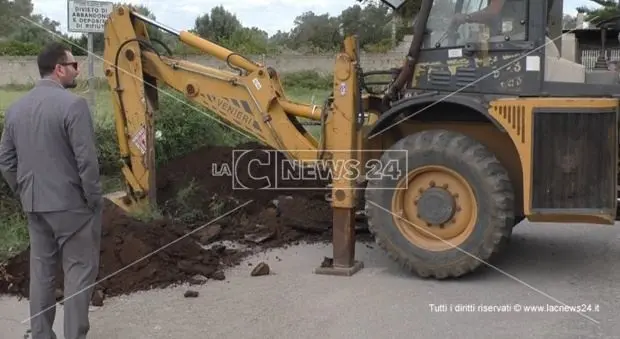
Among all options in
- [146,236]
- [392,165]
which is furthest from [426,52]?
[146,236]

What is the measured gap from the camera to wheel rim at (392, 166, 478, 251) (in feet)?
21.6

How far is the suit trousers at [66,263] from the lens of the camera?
15.8ft

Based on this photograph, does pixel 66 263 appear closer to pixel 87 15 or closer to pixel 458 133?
pixel 458 133

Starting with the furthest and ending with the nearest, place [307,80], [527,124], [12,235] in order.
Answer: [307,80] < [12,235] < [527,124]

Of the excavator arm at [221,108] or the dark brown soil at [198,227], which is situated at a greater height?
the excavator arm at [221,108]

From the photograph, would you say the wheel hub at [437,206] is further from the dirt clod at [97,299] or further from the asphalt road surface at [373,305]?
the dirt clod at [97,299]

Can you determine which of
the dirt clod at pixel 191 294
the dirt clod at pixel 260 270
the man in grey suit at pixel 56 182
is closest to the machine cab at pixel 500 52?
the dirt clod at pixel 260 270

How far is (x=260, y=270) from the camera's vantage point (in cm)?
681

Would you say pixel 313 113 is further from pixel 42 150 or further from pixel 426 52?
pixel 42 150

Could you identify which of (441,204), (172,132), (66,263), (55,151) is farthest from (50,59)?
(172,132)

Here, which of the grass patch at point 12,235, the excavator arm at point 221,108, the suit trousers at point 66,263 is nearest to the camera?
the suit trousers at point 66,263

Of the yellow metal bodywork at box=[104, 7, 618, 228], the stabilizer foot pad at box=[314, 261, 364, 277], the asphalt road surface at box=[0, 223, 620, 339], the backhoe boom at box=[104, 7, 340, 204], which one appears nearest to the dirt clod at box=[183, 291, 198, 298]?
the asphalt road surface at box=[0, 223, 620, 339]

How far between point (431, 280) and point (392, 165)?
105 centimetres

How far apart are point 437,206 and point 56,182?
3241 millimetres
